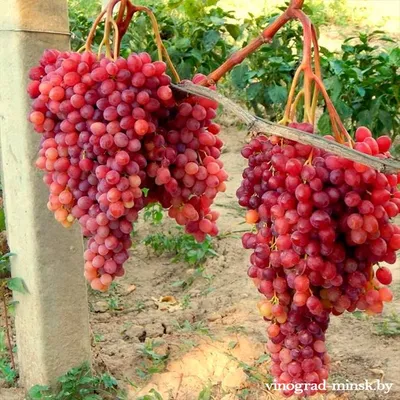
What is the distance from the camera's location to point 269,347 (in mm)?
1295

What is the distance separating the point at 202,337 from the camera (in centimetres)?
293

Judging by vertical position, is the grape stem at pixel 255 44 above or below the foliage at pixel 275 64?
above

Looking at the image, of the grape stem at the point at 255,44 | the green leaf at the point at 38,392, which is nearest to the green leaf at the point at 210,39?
the green leaf at the point at 38,392

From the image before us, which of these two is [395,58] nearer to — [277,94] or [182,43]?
[277,94]

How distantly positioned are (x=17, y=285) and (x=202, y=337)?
0.96 meters

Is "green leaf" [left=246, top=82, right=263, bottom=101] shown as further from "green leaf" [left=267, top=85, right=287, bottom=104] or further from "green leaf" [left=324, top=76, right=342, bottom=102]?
"green leaf" [left=324, top=76, right=342, bottom=102]

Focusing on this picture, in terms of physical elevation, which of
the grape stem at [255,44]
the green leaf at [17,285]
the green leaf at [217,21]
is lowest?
the green leaf at [17,285]

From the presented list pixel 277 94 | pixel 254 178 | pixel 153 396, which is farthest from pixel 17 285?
pixel 277 94

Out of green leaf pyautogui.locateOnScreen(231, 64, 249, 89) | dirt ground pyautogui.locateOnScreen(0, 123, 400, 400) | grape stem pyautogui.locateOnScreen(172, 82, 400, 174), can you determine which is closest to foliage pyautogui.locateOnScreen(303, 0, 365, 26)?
green leaf pyautogui.locateOnScreen(231, 64, 249, 89)

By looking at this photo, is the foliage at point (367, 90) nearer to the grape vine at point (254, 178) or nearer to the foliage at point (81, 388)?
the foliage at point (81, 388)

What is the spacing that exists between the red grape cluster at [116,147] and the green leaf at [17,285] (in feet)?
3.38

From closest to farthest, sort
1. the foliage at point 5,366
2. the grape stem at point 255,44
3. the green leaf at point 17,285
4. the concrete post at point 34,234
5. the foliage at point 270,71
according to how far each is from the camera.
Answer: the grape stem at point 255,44 → the concrete post at point 34,234 → the green leaf at point 17,285 → the foliage at point 5,366 → the foliage at point 270,71

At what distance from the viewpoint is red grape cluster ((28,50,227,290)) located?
121 centimetres

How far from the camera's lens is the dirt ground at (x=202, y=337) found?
2588 mm
